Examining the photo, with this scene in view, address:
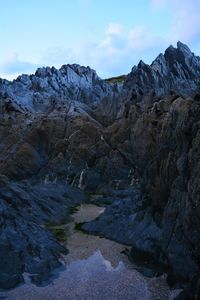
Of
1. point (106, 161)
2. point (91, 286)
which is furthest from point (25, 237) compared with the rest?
point (106, 161)

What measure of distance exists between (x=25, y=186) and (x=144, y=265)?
31.6 m

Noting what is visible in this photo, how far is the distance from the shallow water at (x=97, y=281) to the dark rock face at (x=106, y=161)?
5.52 feet

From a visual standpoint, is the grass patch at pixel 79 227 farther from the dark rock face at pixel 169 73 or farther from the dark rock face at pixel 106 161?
the dark rock face at pixel 169 73

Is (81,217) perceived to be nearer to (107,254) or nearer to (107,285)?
(107,254)

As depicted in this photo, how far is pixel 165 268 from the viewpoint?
37.9m

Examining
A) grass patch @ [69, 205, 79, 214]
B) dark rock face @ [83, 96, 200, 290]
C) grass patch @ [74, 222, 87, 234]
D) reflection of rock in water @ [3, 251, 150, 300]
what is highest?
dark rock face @ [83, 96, 200, 290]

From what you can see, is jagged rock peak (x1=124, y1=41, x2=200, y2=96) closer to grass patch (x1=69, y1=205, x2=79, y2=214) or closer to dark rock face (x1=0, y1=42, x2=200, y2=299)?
dark rock face (x1=0, y1=42, x2=200, y2=299)

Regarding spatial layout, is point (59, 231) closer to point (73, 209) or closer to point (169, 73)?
point (73, 209)

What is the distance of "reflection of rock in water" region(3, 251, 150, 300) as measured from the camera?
33.2m

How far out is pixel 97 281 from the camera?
119ft

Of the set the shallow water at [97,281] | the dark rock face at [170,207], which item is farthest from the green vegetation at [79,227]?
the shallow water at [97,281]

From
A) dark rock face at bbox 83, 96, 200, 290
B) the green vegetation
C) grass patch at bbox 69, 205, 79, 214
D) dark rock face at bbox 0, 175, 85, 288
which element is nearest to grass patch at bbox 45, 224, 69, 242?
the green vegetation

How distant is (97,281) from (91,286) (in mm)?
1261

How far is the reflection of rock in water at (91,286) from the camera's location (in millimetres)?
33156
